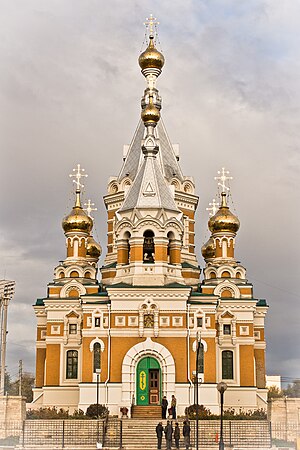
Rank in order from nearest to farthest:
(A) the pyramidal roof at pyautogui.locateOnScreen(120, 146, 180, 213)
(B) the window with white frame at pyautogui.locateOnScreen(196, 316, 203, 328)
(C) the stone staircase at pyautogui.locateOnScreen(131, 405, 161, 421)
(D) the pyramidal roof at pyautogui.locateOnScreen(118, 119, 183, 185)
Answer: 1. (C) the stone staircase at pyautogui.locateOnScreen(131, 405, 161, 421)
2. (B) the window with white frame at pyautogui.locateOnScreen(196, 316, 203, 328)
3. (A) the pyramidal roof at pyautogui.locateOnScreen(120, 146, 180, 213)
4. (D) the pyramidal roof at pyautogui.locateOnScreen(118, 119, 183, 185)

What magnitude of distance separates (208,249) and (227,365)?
7610 millimetres

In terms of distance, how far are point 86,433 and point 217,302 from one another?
37.6ft

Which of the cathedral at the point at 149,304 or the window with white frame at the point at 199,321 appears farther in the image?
the window with white frame at the point at 199,321

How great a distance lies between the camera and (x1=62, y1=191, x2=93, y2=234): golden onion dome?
1585 inches

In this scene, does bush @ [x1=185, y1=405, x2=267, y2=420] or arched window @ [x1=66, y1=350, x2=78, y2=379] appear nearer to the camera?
bush @ [x1=185, y1=405, x2=267, y2=420]

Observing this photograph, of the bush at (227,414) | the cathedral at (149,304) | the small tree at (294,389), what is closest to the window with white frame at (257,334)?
the cathedral at (149,304)

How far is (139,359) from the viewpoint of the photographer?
33156mm

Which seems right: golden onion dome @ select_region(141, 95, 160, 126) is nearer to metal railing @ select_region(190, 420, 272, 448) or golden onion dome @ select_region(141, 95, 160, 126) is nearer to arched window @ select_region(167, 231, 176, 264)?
arched window @ select_region(167, 231, 176, 264)

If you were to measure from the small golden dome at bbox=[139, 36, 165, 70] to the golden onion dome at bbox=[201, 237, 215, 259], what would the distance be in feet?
34.4

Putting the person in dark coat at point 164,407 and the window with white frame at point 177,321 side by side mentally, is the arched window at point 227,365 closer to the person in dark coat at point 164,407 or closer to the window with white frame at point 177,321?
the window with white frame at point 177,321

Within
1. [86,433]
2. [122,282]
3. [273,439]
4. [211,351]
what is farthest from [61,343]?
[273,439]

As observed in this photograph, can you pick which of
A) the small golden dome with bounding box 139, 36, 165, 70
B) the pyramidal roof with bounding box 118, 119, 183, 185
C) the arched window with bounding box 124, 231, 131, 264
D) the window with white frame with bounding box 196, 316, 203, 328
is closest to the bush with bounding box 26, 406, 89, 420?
the window with white frame with bounding box 196, 316, 203, 328

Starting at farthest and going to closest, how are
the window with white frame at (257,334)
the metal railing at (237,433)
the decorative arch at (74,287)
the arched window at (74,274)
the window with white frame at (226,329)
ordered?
1. the window with white frame at (257,334)
2. the arched window at (74,274)
3. the decorative arch at (74,287)
4. the window with white frame at (226,329)
5. the metal railing at (237,433)

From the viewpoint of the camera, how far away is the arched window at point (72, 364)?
36656mm
